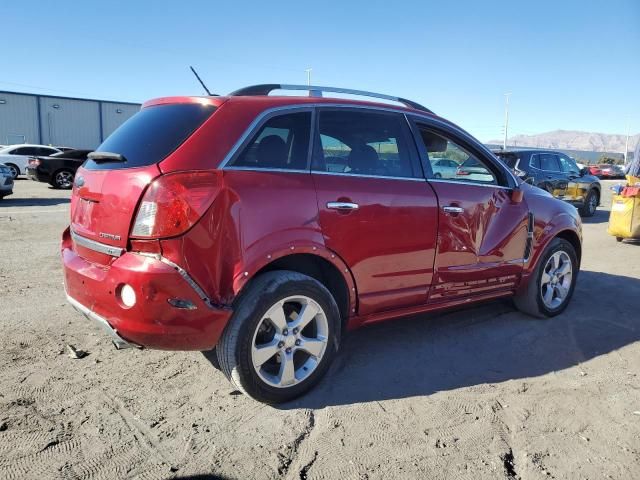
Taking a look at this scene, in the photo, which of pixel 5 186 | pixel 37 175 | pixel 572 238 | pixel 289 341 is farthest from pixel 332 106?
pixel 37 175

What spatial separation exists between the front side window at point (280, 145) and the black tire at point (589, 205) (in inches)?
512

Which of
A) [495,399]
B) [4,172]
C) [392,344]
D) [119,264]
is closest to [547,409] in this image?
[495,399]

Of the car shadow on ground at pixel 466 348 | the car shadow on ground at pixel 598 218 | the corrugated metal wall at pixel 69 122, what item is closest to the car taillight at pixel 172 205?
the car shadow on ground at pixel 466 348

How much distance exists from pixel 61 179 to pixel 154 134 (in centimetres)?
1664

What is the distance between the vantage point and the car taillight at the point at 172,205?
2.76m

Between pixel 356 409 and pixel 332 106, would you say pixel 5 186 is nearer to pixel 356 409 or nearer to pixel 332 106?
pixel 332 106


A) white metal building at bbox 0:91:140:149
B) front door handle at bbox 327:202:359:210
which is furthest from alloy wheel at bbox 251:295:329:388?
white metal building at bbox 0:91:140:149

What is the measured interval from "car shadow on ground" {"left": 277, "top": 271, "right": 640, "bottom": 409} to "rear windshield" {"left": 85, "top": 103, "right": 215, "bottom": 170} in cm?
171

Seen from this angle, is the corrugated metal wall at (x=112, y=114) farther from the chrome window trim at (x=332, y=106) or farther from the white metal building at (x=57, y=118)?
the chrome window trim at (x=332, y=106)

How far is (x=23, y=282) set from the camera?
18.1 feet

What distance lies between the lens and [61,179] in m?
17.8

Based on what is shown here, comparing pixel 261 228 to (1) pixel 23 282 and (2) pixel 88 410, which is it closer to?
(2) pixel 88 410

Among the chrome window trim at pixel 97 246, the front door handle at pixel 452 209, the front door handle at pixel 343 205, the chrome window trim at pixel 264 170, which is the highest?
the chrome window trim at pixel 264 170

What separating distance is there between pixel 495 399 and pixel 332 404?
1.06 m
